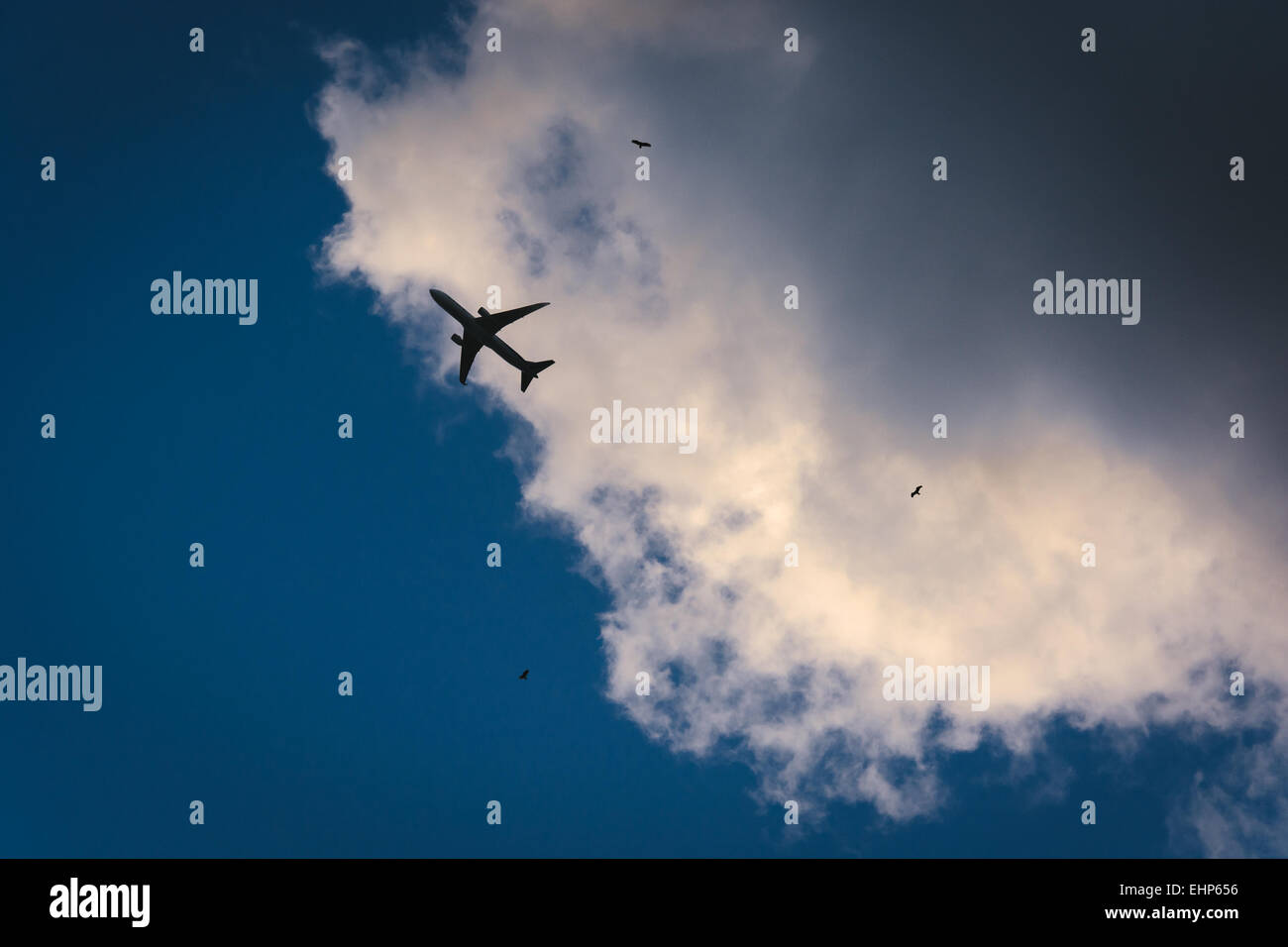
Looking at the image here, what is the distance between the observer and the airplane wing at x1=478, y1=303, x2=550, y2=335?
3784 inches

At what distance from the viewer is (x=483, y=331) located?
9706 cm

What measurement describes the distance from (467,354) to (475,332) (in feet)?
12.8

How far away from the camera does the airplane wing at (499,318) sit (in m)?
96.1

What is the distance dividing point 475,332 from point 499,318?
3.61 m

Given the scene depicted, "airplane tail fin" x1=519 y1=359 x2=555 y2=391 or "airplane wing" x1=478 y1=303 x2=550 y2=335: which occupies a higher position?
"airplane wing" x1=478 y1=303 x2=550 y2=335

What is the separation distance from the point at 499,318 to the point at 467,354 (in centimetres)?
691

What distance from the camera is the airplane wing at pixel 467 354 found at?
9825 cm

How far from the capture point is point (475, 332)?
97.1 m

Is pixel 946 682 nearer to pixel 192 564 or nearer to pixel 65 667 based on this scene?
pixel 192 564

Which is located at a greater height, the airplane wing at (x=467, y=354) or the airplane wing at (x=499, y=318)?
the airplane wing at (x=499, y=318)
